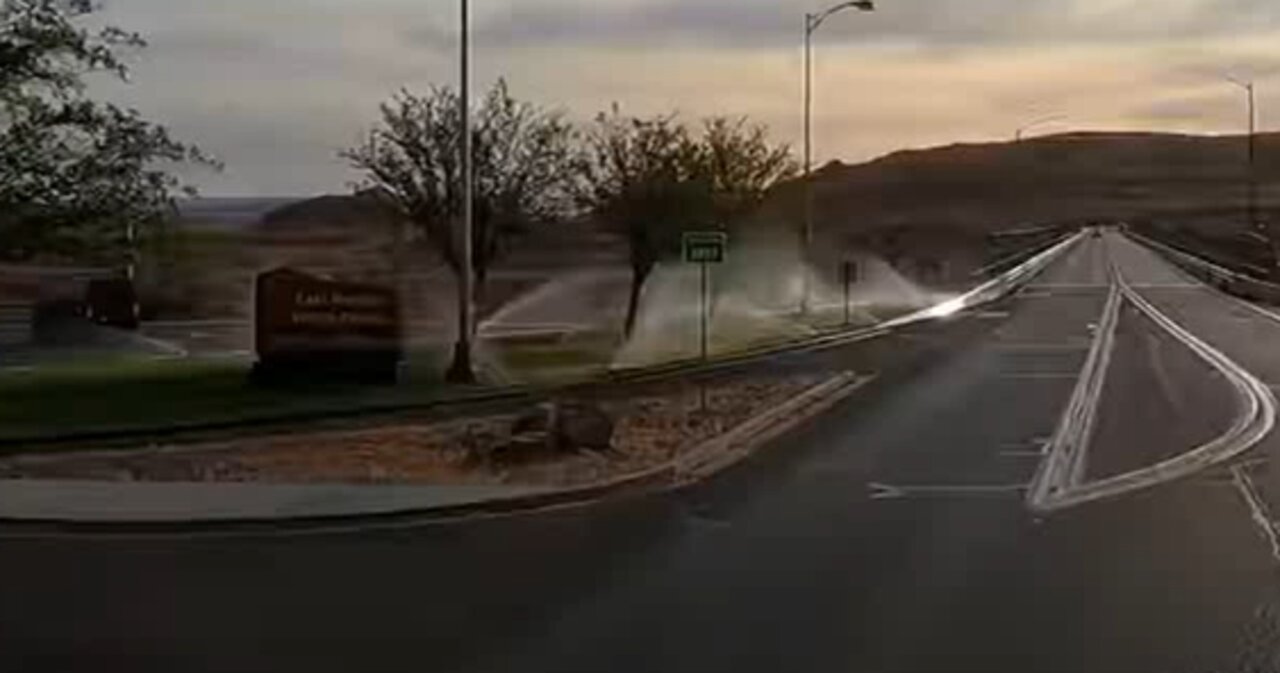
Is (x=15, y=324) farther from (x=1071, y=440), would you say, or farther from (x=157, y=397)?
(x=1071, y=440)

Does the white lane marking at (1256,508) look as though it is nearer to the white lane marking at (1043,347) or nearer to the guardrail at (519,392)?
the guardrail at (519,392)

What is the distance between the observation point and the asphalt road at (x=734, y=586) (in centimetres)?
1207

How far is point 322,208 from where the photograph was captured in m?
83.2

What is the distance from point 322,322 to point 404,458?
1303 centimetres

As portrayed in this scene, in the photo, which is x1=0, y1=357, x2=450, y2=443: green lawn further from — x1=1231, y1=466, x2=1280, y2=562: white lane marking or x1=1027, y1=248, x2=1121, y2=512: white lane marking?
x1=1231, y1=466, x2=1280, y2=562: white lane marking

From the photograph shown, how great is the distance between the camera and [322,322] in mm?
37500

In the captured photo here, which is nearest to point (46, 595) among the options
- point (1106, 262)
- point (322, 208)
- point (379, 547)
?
point (379, 547)

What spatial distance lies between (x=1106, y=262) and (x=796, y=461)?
356ft

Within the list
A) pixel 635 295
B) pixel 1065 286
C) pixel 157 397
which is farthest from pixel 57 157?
pixel 1065 286

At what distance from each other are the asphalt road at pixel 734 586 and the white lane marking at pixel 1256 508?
10cm

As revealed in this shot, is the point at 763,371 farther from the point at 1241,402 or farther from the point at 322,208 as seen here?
the point at 322,208

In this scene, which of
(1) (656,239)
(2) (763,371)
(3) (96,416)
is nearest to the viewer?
(3) (96,416)

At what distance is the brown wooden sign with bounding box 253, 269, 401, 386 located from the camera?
36719 mm

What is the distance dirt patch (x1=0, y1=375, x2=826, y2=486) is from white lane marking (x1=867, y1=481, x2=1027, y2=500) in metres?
2.52
